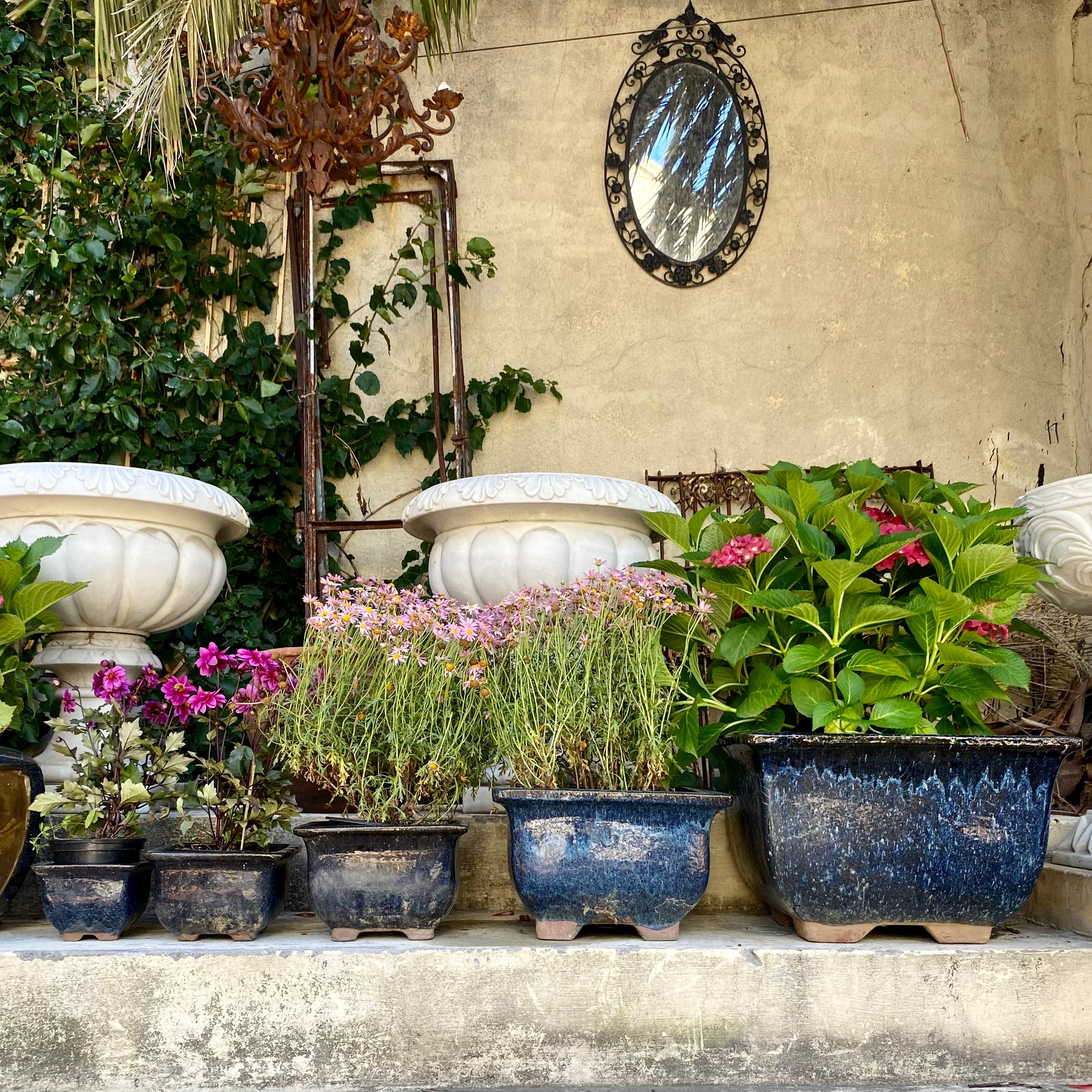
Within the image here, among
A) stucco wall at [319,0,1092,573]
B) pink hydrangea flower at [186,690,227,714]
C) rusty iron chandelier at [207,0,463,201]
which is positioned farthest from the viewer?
stucco wall at [319,0,1092,573]

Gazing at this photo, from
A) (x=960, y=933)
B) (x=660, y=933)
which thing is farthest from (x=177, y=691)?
(x=960, y=933)

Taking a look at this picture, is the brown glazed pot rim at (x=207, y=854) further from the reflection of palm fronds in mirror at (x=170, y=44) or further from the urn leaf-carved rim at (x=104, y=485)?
the reflection of palm fronds in mirror at (x=170, y=44)

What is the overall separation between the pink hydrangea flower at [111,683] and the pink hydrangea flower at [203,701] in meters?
0.13

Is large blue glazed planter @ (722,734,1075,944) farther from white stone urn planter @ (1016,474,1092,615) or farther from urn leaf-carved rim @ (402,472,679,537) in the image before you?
urn leaf-carved rim @ (402,472,679,537)

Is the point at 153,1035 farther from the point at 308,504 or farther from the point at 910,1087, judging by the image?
the point at 308,504

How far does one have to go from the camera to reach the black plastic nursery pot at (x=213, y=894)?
1.67m

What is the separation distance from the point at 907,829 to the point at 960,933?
0.19 meters

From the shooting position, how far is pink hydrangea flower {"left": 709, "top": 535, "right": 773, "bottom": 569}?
173 centimetres

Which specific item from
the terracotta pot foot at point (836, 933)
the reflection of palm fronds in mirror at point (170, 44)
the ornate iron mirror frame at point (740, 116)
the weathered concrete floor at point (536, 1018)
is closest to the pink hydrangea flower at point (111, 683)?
the weathered concrete floor at point (536, 1018)

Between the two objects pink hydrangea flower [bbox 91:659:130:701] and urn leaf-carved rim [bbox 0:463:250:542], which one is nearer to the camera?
pink hydrangea flower [bbox 91:659:130:701]

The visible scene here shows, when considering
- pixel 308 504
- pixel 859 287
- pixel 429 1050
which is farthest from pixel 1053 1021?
pixel 859 287

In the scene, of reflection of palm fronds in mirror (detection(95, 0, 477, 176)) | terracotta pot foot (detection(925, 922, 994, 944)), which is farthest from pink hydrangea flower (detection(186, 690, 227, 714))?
reflection of palm fronds in mirror (detection(95, 0, 477, 176))

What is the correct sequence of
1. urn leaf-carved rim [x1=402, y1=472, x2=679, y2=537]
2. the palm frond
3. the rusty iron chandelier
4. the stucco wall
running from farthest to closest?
the stucco wall → the palm frond → the rusty iron chandelier → urn leaf-carved rim [x1=402, y1=472, x2=679, y2=537]

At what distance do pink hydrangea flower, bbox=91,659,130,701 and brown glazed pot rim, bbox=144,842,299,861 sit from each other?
0.99 ft
